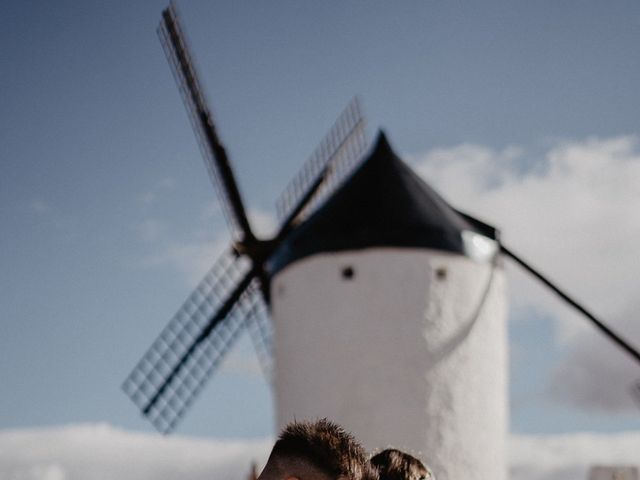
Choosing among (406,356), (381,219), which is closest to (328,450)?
(406,356)

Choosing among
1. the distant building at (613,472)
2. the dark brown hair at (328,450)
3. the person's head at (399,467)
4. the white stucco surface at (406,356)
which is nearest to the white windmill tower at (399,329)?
the white stucco surface at (406,356)

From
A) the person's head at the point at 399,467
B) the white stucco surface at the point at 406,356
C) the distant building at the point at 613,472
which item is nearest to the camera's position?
the person's head at the point at 399,467

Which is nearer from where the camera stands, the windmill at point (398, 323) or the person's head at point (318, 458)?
the person's head at point (318, 458)

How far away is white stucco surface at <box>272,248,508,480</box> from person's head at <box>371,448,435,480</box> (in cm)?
553

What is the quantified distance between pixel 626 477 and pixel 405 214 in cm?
430

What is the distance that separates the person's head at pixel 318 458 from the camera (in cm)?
106

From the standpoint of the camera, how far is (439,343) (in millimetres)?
8344

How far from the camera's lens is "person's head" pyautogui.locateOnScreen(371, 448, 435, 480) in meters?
2.47

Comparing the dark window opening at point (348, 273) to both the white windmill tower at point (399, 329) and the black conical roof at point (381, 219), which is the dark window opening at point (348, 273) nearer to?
the white windmill tower at point (399, 329)

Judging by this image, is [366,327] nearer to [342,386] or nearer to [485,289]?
[342,386]

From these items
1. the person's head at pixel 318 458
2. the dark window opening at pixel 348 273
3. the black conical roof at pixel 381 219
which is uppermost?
the black conical roof at pixel 381 219

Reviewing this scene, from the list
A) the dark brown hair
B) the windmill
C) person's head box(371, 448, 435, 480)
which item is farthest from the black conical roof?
the dark brown hair

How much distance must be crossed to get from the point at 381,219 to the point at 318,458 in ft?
25.1

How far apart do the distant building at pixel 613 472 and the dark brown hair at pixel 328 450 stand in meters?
4.11
